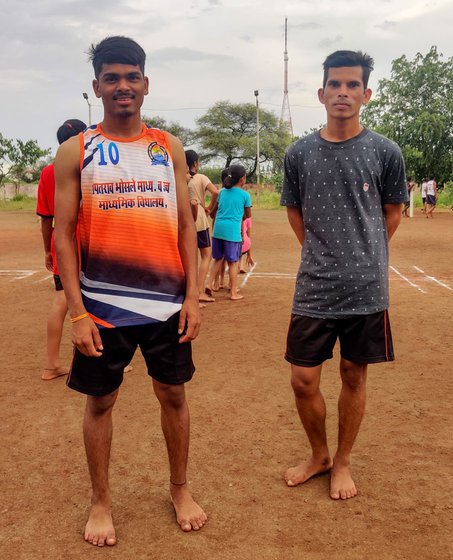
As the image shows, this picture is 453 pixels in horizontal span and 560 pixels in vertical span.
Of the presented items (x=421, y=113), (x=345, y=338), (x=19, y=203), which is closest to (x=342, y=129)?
(x=345, y=338)

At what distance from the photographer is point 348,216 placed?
2744 mm

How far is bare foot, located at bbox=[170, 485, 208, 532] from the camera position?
105 inches

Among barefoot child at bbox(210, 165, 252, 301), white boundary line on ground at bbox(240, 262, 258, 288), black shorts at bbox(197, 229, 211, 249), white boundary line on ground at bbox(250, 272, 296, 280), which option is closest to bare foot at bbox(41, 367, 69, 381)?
black shorts at bbox(197, 229, 211, 249)

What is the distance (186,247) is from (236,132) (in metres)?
60.0

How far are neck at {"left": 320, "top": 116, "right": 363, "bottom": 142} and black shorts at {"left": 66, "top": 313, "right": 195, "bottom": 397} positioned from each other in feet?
3.78

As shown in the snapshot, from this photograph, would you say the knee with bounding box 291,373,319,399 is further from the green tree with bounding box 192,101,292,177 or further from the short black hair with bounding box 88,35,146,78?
the green tree with bounding box 192,101,292,177

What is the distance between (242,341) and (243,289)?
266 cm

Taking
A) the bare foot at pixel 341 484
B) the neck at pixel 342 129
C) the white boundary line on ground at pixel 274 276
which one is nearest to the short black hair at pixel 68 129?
the neck at pixel 342 129

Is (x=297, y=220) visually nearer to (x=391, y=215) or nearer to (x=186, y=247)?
(x=391, y=215)

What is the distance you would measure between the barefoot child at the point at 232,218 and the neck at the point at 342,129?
4683 mm

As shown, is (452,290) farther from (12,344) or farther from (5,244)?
(5,244)

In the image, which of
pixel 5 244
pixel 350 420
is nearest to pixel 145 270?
pixel 350 420

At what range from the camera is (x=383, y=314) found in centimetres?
286

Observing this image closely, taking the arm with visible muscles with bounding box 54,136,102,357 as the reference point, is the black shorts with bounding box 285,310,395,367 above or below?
below
